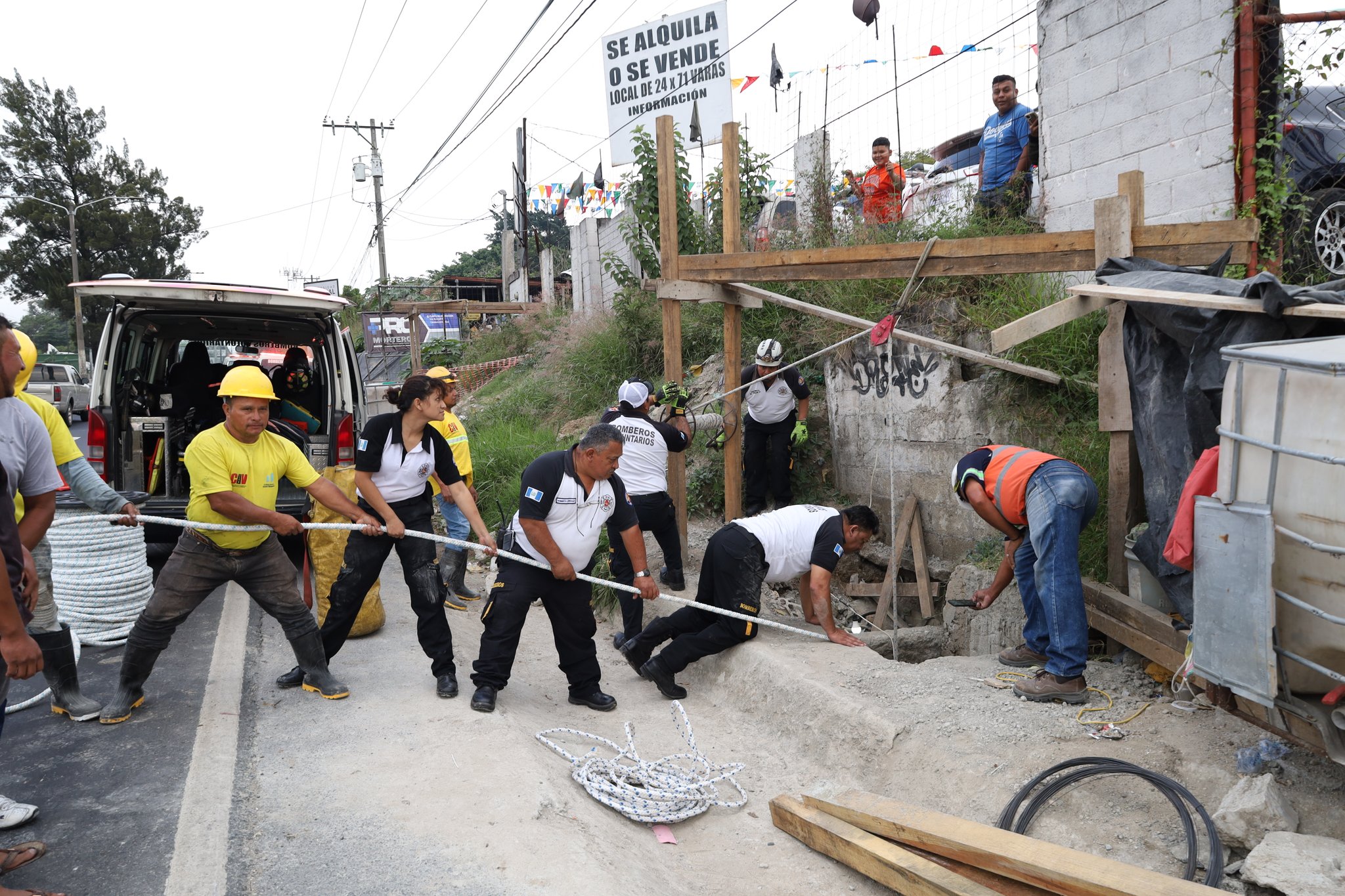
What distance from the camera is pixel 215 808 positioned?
3.30 meters

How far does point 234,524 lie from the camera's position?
4102 mm

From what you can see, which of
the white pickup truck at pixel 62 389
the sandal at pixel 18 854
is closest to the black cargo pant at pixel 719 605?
the sandal at pixel 18 854

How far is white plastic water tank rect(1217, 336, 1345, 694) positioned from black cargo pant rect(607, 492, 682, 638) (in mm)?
3663

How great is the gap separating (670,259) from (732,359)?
0.93m

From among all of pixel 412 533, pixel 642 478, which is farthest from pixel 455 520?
pixel 412 533

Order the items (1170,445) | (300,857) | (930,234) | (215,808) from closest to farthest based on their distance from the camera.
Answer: (300,857)
(215,808)
(1170,445)
(930,234)

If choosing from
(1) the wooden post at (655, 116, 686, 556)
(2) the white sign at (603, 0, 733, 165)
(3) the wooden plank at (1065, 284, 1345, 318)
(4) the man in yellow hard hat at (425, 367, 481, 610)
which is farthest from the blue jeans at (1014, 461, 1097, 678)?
(2) the white sign at (603, 0, 733, 165)

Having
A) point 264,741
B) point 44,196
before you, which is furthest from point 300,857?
point 44,196

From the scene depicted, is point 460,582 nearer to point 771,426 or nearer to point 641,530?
point 641,530

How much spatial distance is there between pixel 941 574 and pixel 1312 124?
3740mm

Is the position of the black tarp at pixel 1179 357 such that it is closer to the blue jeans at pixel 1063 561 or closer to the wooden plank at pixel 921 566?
the blue jeans at pixel 1063 561

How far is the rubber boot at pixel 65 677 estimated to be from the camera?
4148 millimetres

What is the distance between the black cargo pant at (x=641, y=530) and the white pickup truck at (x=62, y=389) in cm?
1881

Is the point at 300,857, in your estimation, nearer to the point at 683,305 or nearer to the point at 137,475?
the point at 137,475
